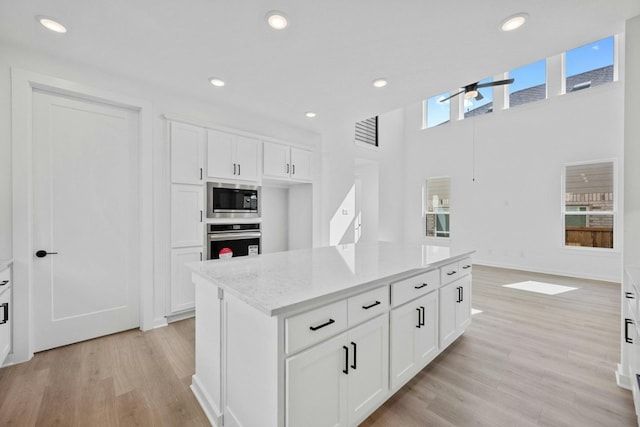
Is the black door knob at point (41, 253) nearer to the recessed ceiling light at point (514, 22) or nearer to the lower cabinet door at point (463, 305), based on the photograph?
the lower cabinet door at point (463, 305)

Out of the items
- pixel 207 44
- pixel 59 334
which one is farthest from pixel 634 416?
pixel 59 334

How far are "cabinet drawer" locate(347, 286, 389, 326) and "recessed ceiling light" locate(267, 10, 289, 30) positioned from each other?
1.94m

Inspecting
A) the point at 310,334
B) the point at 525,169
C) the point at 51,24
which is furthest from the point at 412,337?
the point at 525,169

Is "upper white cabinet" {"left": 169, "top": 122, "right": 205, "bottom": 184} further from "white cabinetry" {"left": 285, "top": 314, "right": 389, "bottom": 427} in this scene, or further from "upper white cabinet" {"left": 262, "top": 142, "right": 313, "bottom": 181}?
"white cabinetry" {"left": 285, "top": 314, "right": 389, "bottom": 427}

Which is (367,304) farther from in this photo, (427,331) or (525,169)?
(525,169)

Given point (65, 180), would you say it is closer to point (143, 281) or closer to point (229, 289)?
point (143, 281)

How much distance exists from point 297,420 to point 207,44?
2667mm

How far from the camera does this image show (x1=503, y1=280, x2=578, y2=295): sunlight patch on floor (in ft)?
13.8

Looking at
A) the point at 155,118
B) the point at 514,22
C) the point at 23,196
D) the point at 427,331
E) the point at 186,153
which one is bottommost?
the point at 427,331

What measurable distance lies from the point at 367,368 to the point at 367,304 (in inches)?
14.4

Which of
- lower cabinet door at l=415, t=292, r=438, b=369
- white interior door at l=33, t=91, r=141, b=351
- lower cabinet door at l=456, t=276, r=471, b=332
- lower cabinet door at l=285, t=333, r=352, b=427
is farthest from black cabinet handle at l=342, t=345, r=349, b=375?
white interior door at l=33, t=91, r=141, b=351

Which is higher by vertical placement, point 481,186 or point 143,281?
point 481,186

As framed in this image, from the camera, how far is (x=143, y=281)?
2.88m

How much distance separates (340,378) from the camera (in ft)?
4.46
